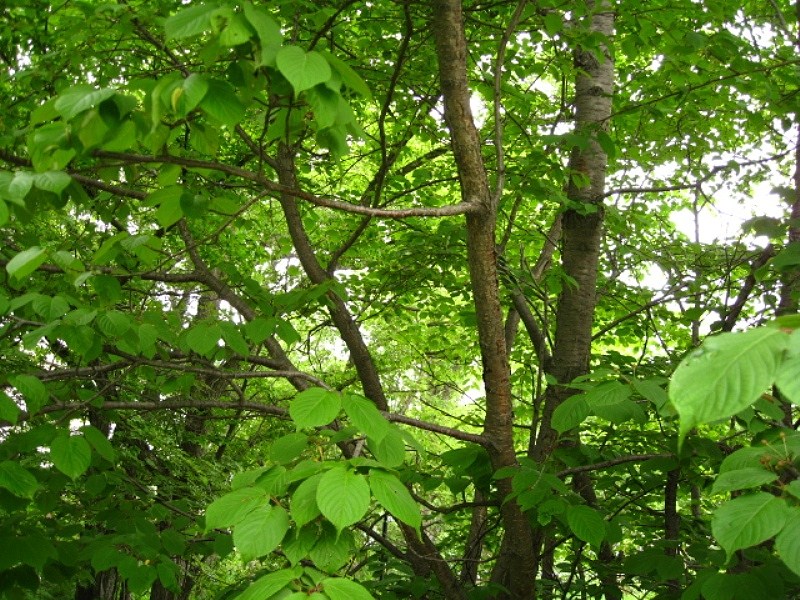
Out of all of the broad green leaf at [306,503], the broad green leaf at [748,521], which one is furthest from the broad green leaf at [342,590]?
the broad green leaf at [748,521]

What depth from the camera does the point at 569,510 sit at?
235 cm

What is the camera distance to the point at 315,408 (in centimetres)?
160

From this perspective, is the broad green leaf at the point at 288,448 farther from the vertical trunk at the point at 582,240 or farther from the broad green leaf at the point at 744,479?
the vertical trunk at the point at 582,240

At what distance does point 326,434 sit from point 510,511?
125cm

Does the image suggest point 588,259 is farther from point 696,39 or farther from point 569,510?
point 569,510

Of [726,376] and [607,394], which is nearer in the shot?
[726,376]

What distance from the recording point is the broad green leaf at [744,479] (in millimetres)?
1371

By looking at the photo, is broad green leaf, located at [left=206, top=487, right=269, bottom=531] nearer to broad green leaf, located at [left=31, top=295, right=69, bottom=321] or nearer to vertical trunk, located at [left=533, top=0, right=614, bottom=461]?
broad green leaf, located at [left=31, top=295, right=69, bottom=321]

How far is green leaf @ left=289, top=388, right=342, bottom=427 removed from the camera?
1567 millimetres

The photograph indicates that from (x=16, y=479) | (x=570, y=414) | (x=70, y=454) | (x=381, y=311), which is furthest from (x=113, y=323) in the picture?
(x=381, y=311)

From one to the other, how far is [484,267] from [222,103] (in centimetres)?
130

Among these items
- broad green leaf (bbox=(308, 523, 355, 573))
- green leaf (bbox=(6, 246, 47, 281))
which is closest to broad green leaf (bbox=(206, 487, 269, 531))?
broad green leaf (bbox=(308, 523, 355, 573))

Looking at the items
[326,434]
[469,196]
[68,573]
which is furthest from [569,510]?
[68,573]

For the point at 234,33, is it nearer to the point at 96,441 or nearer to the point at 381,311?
the point at 96,441
